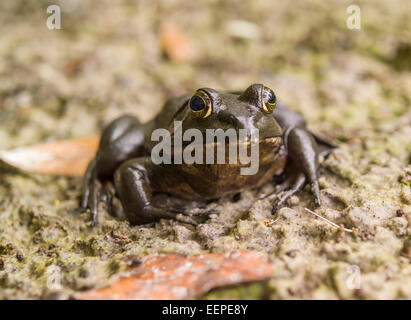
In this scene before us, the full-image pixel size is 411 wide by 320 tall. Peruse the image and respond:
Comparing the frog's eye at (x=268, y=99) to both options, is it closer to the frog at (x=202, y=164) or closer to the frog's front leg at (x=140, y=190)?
the frog at (x=202, y=164)

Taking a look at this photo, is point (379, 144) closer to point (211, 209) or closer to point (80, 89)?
point (211, 209)

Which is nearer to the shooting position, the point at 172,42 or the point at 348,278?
the point at 348,278

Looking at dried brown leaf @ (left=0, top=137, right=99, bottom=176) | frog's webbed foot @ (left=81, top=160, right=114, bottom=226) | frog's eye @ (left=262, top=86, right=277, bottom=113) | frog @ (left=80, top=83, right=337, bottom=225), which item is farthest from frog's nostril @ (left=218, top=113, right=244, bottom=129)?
dried brown leaf @ (left=0, top=137, right=99, bottom=176)

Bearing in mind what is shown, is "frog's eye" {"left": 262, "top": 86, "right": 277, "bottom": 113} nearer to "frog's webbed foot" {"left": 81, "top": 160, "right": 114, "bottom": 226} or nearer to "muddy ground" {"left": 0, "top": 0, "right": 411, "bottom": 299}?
"muddy ground" {"left": 0, "top": 0, "right": 411, "bottom": 299}

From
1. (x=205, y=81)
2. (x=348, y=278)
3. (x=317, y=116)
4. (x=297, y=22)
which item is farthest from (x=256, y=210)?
(x=297, y=22)

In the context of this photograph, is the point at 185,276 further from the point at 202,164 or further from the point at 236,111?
the point at 236,111
